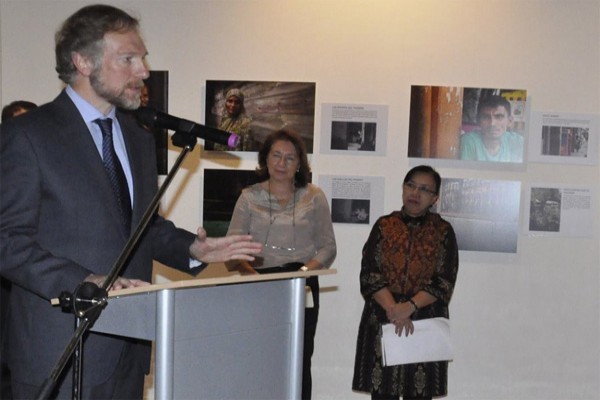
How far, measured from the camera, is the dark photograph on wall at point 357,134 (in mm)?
5352

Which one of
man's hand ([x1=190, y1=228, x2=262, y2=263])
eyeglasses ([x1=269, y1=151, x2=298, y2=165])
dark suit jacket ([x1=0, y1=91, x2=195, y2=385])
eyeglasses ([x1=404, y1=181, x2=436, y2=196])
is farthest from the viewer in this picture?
eyeglasses ([x1=269, y1=151, x2=298, y2=165])

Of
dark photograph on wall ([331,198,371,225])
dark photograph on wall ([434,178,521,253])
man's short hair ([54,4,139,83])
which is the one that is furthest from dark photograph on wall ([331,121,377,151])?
man's short hair ([54,4,139,83])

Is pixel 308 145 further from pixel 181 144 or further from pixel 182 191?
pixel 181 144

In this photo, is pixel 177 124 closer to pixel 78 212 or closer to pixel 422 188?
pixel 78 212

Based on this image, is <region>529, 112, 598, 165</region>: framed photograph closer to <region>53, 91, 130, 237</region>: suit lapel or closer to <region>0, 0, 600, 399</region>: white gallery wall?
<region>0, 0, 600, 399</region>: white gallery wall

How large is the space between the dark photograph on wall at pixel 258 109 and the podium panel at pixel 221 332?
9.44 feet

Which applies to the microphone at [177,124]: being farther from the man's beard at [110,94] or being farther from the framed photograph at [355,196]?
the framed photograph at [355,196]

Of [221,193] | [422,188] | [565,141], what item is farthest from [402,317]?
[565,141]

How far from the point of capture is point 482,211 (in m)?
5.32

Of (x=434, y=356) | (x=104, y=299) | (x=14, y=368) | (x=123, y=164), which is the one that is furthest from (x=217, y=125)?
(x=104, y=299)

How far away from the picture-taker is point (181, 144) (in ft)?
8.15

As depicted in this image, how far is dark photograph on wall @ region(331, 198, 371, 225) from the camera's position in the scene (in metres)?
5.37

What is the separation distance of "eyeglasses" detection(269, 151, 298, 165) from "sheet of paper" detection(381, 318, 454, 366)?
3.68ft

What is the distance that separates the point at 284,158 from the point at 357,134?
0.69 meters
